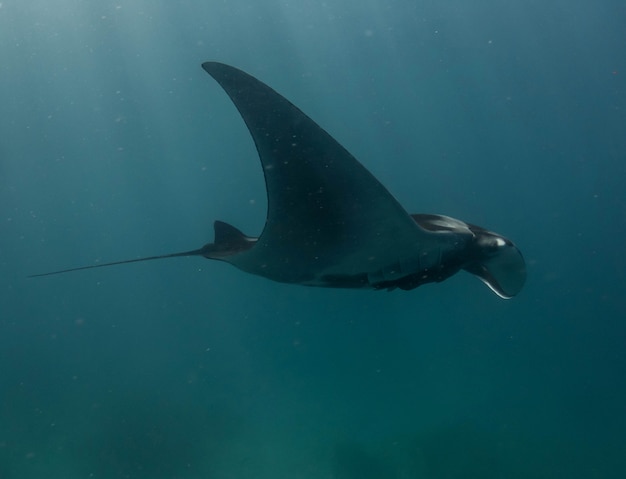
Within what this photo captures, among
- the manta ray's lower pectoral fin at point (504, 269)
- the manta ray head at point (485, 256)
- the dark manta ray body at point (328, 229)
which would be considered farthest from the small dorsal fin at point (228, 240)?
the manta ray's lower pectoral fin at point (504, 269)

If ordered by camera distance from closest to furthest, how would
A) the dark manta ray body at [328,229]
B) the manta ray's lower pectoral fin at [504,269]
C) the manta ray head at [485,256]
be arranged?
the dark manta ray body at [328,229] < the manta ray head at [485,256] < the manta ray's lower pectoral fin at [504,269]

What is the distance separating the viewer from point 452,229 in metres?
3.67

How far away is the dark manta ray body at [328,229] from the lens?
294 cm

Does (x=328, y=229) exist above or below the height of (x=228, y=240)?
above

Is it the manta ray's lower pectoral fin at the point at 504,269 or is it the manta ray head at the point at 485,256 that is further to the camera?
the manta ray's lower pectoral fin at the point at 504,269

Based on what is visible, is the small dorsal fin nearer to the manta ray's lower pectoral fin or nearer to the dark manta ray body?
the dark manta ray body

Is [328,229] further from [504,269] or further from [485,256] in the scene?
[504,269]

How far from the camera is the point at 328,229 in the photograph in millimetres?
3439

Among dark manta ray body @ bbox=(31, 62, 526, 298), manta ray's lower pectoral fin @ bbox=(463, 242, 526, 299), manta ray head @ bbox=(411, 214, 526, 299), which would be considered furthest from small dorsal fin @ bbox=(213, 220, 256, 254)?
manta ray's lower pectoral fin @ bbox=(463, 242, 526, 299)

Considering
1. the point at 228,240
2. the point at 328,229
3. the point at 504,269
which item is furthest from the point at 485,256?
the point at 228,240

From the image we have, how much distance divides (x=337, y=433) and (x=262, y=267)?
12.9 meters

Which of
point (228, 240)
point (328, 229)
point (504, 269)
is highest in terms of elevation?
point (328, 229)

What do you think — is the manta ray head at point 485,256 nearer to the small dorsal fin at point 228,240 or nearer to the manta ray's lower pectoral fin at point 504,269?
the manta ray's lower pectoral fin at point 504,269

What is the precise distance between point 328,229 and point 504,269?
1610mm
